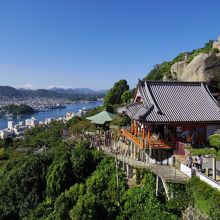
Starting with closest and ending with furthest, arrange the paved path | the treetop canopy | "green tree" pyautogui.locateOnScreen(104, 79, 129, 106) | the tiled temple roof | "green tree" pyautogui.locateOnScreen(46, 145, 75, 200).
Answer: the paved path → the tiled temple roof → "green tree" pyautogui.locateOnScreen(46, 145, 75, 200) → the treetop canopy → "green tree" pyautogui.locateOnScreen(104, 79, 129, 106)

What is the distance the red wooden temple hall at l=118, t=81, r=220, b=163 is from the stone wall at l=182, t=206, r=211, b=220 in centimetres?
486

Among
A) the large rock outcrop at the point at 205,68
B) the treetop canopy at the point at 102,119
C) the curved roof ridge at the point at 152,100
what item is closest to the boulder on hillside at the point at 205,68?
the large rock outcrop at the point at 205,68

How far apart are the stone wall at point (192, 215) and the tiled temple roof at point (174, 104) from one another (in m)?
6.33

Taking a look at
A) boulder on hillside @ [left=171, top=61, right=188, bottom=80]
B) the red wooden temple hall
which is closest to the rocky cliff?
boulder on hillside @ [left=171, top=61, right=188, bottom=80]

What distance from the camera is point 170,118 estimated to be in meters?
19.8

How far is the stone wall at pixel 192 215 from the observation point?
1312 centimetres

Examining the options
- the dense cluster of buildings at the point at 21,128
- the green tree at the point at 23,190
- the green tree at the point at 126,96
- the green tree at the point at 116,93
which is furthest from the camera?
the dense cluster of buildings at the point at 21,128

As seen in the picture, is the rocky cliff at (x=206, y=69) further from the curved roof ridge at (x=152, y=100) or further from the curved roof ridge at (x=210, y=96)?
the curved roof ridge at (x=152, y=100)

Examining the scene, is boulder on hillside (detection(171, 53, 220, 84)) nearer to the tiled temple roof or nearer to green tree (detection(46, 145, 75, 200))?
the tiled temple roof

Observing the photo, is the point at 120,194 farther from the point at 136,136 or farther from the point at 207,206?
the point at 207,206

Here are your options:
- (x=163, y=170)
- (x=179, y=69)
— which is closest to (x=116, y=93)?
(x=179, y=69)

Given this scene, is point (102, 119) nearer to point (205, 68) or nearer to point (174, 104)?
point (205, 68)

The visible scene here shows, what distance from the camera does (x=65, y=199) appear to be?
61.0ft

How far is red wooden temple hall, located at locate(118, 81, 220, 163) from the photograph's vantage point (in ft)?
64.2
